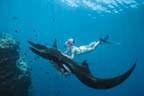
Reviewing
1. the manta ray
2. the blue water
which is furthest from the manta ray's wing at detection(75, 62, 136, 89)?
the blue water

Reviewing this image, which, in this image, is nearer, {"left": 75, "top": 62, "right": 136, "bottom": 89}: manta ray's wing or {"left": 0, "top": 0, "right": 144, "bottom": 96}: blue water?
{"left": 75, "top": 62, "right": 136, "bottom": 89}: manta ray's wing

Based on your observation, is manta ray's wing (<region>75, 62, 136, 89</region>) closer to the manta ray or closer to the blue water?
the manta ray

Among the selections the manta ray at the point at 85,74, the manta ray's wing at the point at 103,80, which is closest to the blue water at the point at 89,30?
the manta ray at the point at 85,74

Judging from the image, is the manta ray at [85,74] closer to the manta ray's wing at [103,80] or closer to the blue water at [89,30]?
the manta ray's wing at [103,80]

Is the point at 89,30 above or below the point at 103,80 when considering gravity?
above

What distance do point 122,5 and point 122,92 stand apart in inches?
1824

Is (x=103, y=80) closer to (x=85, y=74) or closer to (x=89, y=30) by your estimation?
(x=85, y=74)

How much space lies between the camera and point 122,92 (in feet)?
180

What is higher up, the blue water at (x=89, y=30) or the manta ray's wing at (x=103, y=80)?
the blue water at (x=89, y=30)

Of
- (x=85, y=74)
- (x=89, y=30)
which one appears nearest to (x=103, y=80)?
(x=85, y=74)

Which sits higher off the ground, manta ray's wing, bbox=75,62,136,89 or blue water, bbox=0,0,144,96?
blue water, bbox=0,0,144,96

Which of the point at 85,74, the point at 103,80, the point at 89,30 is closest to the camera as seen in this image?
the point at 103,80

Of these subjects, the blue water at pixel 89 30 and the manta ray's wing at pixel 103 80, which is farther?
the blue water at pixel 89 30

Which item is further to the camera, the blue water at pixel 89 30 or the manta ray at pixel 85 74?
the blue water at pixel 89 30
